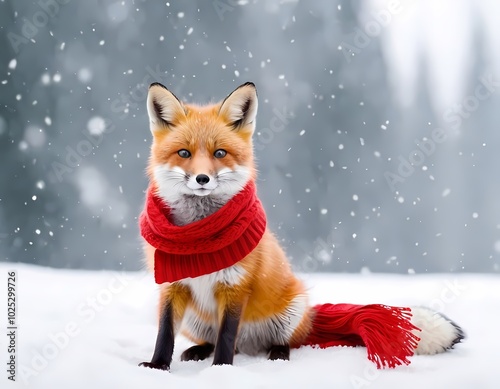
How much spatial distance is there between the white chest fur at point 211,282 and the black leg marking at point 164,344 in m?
0.07

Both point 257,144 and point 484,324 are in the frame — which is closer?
point 484,324

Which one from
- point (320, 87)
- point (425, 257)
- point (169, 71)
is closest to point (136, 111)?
point (169, 71)

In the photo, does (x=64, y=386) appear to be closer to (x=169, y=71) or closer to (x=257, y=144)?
(x=257, y=144)

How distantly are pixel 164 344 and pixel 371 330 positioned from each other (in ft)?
1.66

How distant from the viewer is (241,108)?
54.7 inches

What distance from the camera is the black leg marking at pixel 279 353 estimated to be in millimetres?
1444

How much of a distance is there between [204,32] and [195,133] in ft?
4.33

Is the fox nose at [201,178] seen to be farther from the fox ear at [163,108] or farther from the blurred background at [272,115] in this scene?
the blurred background at [272,115]

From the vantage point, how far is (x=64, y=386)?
1.19 meters

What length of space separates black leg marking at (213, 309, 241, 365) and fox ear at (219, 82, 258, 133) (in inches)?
17.3

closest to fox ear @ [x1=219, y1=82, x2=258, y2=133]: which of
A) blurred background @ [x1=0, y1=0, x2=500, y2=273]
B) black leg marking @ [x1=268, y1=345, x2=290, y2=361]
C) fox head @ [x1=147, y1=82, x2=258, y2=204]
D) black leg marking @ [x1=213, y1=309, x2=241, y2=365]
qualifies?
fox head @ [x1=147, y1=82, x2=258, y2=204]

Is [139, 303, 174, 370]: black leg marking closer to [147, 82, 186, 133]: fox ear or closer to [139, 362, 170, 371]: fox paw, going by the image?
[139, 362, 170, 371]: fox paw

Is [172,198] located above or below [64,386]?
above

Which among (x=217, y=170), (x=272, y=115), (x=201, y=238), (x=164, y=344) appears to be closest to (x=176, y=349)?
(x=164, y=344)
